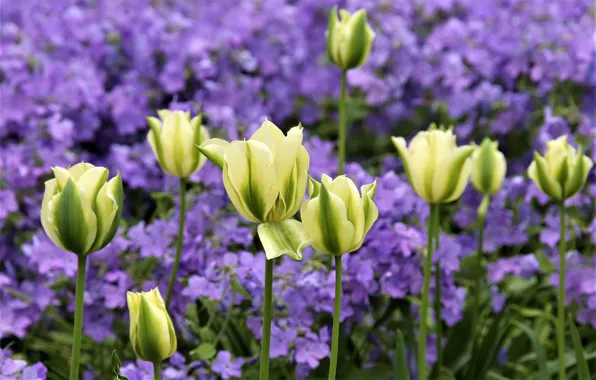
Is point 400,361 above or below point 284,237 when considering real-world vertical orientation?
below

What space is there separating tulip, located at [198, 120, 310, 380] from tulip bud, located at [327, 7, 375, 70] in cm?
48

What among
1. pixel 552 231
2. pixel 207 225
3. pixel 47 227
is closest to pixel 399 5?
pixel 552 231

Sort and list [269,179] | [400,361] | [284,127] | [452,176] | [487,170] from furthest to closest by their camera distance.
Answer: [284,127]
[487,170]
[400,361]
[452,176]
[269,179]

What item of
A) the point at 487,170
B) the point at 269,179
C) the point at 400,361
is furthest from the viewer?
the point at 487,170

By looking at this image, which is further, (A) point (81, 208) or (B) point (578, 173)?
(B) point (578, 173)

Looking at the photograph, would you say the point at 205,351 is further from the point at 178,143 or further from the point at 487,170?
the point at 487,170

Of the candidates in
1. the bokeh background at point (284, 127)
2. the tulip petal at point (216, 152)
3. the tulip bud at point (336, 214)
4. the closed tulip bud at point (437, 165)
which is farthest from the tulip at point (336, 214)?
the bokeh background at point (284, 127)

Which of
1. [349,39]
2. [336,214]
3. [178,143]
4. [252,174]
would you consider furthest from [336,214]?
[349,39]

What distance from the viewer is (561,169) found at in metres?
1.27

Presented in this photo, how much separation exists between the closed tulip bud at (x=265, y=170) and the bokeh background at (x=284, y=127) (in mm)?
312

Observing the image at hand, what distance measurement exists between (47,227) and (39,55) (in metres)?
1.43

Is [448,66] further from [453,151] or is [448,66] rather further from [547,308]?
[453,151]

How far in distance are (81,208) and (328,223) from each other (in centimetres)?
28

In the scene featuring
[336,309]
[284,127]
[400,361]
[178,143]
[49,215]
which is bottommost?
[400,361]
